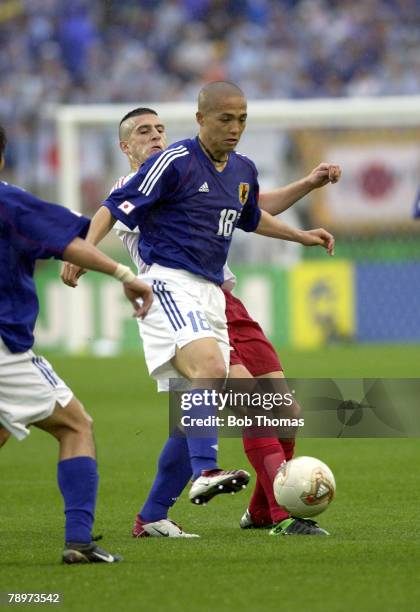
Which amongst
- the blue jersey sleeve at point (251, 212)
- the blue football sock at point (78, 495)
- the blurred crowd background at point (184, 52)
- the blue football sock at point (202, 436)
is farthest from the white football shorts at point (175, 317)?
the blurred crowd background at point (184, 52)

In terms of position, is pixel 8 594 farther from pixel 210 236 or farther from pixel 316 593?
pixel 210 236

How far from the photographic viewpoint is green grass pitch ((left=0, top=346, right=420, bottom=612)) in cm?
520

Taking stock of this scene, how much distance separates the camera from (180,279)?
23.2 ft

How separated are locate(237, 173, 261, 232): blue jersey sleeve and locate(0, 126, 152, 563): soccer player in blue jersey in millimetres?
1749

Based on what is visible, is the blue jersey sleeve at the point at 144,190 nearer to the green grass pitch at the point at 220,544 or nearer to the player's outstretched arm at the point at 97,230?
the player's outstretched arm at the point at 97,230

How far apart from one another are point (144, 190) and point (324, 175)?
122 cm

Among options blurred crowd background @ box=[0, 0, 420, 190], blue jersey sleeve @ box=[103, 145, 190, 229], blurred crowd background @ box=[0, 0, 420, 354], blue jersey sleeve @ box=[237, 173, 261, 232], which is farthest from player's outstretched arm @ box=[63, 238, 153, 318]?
blurred crowd background @ box=[0, 0, 420, 190]

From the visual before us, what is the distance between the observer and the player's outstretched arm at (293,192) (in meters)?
7.68

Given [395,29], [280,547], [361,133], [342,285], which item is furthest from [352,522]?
[395,29]

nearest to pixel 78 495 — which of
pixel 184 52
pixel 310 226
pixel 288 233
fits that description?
pixel 288 233

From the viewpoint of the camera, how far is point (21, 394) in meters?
5.79

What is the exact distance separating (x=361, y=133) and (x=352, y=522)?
47.1 ft

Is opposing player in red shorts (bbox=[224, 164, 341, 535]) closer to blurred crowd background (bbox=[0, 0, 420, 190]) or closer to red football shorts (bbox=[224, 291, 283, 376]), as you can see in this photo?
red football shorts (bbox=[224, 291, 283, 376])

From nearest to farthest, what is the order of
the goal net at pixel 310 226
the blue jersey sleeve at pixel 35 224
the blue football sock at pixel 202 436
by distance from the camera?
the blue jersey sleeve at pixel 35 224 < the blue football sock at pixel 202 436 < the goal net at pixel 310 226
